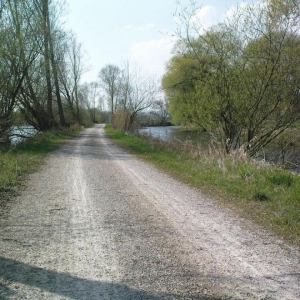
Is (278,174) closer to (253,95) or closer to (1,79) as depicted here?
(253,95)

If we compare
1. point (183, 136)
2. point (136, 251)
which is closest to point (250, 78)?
point (136, 251)

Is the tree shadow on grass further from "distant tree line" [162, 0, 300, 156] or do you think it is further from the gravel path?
"distant tree line" [162, 0, 300, 156]

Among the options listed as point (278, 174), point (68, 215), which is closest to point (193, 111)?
point (278, 174)

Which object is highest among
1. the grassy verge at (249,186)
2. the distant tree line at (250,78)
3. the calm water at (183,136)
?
the distant tree line at (250,78)

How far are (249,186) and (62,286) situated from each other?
16.8 ft

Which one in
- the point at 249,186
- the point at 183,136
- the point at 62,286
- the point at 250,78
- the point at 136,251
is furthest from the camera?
the point at 183,136

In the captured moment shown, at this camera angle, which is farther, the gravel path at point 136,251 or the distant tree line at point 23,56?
the distant tree line at point 23,56

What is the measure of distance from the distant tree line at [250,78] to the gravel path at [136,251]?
567cm

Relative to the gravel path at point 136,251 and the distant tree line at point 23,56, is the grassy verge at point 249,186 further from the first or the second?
the distant tree line at point 23,56

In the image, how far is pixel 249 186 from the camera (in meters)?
7.15

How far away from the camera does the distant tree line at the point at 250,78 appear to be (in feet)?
35.2

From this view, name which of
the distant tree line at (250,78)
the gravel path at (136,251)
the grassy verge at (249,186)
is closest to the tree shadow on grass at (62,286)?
the gravel path at (136,251)

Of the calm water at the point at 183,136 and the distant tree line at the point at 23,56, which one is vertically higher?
the distant tree line at the point at 23,56

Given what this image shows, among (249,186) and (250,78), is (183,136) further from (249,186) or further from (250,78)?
(249,186)
